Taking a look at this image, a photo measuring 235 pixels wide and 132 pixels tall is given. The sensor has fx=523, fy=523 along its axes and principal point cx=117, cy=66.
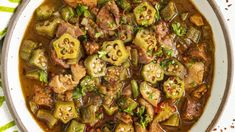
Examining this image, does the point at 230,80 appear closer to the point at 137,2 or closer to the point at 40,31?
the point at 137,2

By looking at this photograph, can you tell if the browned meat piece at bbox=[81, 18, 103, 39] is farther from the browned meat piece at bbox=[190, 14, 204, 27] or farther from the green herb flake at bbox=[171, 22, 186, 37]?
the browned meat piece at bbox=[190, 14, 204, 27]

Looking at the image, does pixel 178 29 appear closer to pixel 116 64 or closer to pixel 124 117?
pixel 116 64

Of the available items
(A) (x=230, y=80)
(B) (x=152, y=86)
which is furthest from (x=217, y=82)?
(B) (x=152, y=86)

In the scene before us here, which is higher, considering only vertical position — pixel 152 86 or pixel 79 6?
pixel 79 6

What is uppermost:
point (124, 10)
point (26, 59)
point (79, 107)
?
point (124, 10)

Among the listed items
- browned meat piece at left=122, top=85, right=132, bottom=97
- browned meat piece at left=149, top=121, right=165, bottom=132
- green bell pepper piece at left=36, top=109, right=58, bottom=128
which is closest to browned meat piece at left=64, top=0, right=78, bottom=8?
browned meat piece at left=122, top=85, right=132, bottom=97

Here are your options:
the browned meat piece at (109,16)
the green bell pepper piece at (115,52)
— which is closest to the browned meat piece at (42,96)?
the green bell pepper piece at (115,52)

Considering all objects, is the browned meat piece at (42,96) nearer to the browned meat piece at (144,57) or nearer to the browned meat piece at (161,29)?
the browned meat piece at (144,57)
